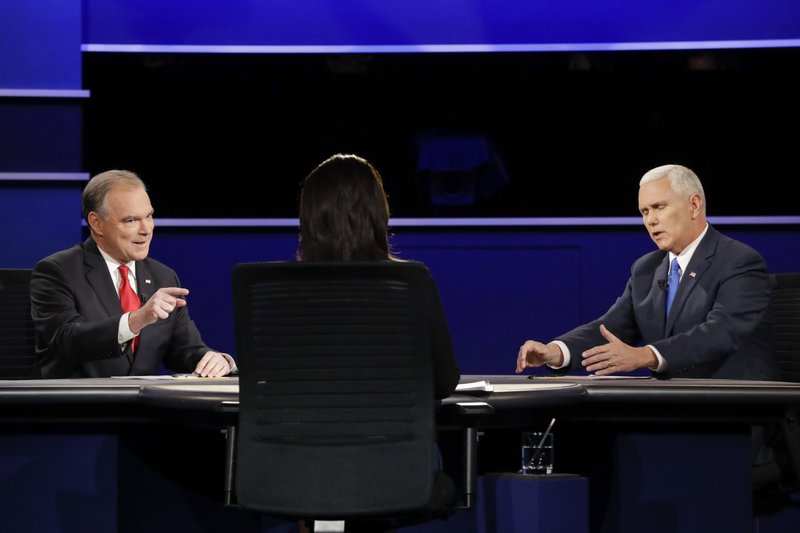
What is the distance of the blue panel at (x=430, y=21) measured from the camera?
462 centimetres

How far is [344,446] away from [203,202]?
2.80 metres

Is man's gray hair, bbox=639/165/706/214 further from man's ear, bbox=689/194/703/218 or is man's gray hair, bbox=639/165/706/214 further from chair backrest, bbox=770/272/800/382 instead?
chair backrest, bbox=770/272/800/382

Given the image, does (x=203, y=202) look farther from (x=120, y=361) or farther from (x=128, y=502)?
(x=128, y=502)

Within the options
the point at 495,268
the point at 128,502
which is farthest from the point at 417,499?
the point at 495,268

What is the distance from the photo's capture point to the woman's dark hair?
2191mm

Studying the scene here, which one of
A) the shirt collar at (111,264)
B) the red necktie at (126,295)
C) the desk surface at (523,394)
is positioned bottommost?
the desk surface at (523,394)

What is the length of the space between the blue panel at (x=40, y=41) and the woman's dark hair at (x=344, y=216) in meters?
2.74

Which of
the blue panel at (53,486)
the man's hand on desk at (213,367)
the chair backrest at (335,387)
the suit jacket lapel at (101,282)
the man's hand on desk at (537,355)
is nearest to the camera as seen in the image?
the chair backrest at (335,387)

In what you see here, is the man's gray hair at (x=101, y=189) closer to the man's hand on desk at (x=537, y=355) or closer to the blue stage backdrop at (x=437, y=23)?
the blue stage backdrop at (x=437, y=23)

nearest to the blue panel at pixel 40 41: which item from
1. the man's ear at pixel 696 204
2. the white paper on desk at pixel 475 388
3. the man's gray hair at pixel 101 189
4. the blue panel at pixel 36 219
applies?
the blue panel at pixel 36 219

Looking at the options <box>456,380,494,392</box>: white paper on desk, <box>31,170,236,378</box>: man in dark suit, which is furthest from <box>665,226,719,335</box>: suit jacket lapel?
<box>31,170,236,378</box>: man in dark suit

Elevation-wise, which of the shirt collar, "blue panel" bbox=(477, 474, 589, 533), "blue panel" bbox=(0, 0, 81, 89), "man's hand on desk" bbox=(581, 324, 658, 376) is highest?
"blue panel" bbox=(0, 0, 81, 89)

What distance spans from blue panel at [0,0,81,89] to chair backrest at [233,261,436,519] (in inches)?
116

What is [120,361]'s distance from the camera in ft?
11.0
